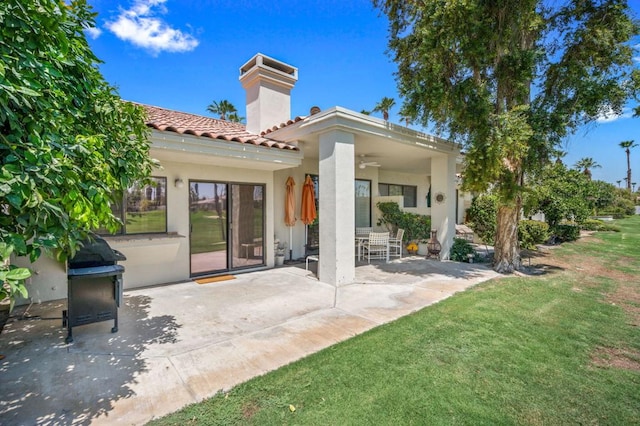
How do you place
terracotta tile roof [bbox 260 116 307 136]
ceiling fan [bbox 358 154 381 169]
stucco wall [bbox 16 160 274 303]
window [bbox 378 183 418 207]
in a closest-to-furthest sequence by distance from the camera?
stucco wall [bbox 16 160 274 303] < terracotta tile roof [bbox 260 116 307 136] < ceiling fan [bbox 358 154 381 169] < window [bbox 378 183 418 207]

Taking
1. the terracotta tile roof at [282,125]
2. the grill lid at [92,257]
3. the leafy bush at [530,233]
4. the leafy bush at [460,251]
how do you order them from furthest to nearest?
1. the leafy bush at [530,233]
2. the leafy bush at [460,251]
3. the terracotta tile roof at [282,125]
4. the grill lid at [92,257]

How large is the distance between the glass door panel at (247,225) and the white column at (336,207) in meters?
2.75

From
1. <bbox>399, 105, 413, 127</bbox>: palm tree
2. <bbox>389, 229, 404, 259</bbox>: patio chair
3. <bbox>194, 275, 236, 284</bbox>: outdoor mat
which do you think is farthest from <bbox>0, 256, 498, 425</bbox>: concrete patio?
<bbox>399, 105, 413, 127</bbox>: palm tree

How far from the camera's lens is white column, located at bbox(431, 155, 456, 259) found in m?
11.0

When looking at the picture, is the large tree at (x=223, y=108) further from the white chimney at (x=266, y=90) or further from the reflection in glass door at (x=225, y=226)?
the reflection in glass door at (x=225, y=226)

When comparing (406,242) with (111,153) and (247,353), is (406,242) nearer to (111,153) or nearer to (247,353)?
(247,353)

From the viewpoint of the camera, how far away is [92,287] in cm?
462

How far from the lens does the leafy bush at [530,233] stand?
43.7ft

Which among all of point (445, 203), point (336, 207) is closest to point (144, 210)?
point (336, 207)

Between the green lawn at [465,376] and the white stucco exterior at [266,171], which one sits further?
the white stucco exterior at [266,171]

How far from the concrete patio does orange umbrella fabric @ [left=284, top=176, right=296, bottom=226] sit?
3080mm

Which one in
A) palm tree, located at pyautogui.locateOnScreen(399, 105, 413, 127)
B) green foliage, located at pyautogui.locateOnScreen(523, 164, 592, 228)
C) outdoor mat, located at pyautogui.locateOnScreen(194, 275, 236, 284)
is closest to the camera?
outdoor mat, located at pyautogui.locateOnScreen(194, 275, 236, 284)

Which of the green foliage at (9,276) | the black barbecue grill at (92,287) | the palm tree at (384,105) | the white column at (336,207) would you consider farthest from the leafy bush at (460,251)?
the palm tree at (384,105)

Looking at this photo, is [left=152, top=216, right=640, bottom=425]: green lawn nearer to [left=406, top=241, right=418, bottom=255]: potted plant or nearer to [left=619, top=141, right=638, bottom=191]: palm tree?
[left=406, top=241, right=418, bottom=255]: potted plant
